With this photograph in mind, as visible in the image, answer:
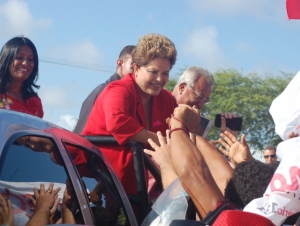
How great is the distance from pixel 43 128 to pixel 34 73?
1932mm

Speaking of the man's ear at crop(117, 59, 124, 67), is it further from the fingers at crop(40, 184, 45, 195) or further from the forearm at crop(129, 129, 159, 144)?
the fingers at crop(40, 184, 45, 195)

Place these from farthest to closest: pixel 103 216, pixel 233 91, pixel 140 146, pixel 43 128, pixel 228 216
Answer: pixel 233 91, pixel 140 146, pixel 103 216, pixel 43 128, pixel 228 216

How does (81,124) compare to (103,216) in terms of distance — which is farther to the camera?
(81,124)

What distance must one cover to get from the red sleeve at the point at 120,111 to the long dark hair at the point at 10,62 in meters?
0.63

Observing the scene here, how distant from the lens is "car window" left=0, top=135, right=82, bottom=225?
2.69 m

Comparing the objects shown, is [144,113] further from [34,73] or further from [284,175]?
[284,175]

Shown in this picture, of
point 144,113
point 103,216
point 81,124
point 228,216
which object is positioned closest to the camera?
point 228,216

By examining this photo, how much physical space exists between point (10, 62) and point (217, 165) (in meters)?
1.99

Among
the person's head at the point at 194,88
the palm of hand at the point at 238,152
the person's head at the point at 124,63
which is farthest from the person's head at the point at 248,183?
the person's head at the point at 124,63

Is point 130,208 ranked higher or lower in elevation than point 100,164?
lower

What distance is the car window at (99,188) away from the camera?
3.45 meters

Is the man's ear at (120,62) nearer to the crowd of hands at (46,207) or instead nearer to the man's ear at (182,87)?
the man's ear at (182,87)

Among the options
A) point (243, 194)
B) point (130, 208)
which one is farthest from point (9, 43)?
point (243, 194)

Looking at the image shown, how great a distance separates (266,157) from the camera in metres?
12.0
